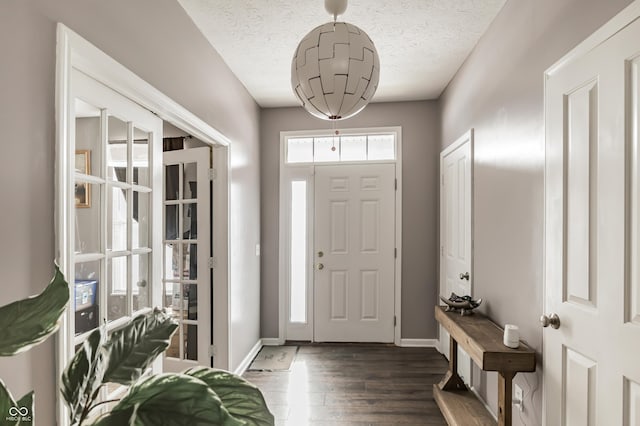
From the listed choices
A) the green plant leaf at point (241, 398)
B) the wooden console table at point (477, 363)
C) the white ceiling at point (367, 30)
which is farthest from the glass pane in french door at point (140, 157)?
the wooden console table at point (477, 363)

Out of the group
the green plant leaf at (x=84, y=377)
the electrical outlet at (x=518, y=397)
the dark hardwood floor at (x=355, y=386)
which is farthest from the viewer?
the dark hardwood floor at (x=355, y=386)

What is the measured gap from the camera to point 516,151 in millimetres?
2059

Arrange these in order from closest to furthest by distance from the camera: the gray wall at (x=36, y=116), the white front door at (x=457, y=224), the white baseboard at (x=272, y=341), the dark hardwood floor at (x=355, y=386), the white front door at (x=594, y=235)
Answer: the gray wall at (x=36, y=116)
the white front door at (x=594, y=235)
the dark hardwood floor at (x=355, y=386)
the white front door at (x=457, y=224)
the white baseboard at (x=272, y=341)

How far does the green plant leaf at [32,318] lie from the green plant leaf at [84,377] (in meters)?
0.06

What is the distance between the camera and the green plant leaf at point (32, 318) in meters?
0.52

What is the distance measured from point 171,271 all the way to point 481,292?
2.53 m

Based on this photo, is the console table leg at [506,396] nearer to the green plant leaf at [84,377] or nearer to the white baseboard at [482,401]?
the white baseboard at [482,401]

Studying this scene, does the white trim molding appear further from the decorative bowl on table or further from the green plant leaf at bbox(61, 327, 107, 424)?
the green plant leaf at bbox(61, 327, 107, 424)

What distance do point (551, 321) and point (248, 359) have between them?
2.75 meters

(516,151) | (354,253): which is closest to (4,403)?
(516,151)

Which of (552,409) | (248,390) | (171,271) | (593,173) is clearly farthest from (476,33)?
(171,271)

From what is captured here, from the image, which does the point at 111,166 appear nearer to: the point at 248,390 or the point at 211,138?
the point at 211,138

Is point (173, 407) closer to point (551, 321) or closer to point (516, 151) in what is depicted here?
point (551, 321)

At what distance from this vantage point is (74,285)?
52.8 inches
